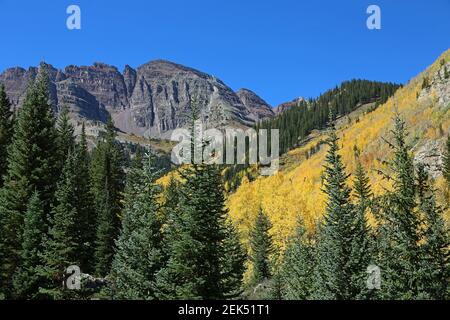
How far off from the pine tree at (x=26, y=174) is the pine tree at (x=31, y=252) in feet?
2.26

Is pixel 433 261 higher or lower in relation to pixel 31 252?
lower

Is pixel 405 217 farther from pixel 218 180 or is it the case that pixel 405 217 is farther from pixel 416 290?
pixel 218 180

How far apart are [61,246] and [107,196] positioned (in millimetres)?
21517

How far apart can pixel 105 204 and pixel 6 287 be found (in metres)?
20.3

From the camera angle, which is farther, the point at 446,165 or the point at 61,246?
the point at 446,165

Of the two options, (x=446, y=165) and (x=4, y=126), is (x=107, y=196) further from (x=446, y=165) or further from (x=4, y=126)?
(x=446, y=165)

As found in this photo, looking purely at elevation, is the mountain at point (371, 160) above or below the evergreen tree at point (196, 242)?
above

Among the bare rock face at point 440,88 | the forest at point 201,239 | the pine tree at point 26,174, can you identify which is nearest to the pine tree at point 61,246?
the forest at point 201,239

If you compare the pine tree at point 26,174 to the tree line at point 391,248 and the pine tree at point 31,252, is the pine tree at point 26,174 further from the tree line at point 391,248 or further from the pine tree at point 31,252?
the tree line at point 391,248

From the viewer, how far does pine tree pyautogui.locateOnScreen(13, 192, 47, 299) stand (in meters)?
26.4

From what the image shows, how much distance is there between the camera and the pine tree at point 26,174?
28.9 m

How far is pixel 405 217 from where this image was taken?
20484 mm

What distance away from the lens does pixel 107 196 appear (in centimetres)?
4747

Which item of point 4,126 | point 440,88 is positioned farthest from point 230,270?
point 440,88
